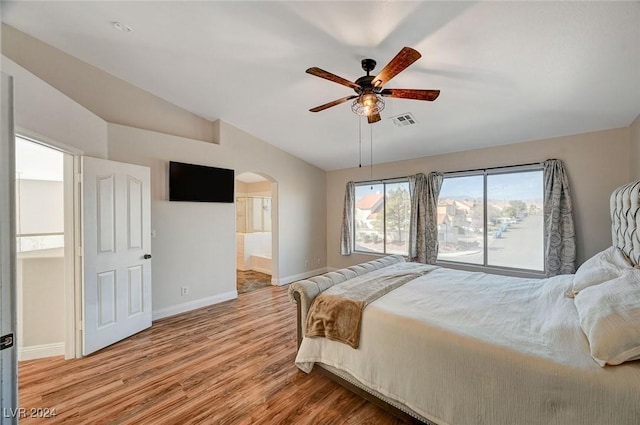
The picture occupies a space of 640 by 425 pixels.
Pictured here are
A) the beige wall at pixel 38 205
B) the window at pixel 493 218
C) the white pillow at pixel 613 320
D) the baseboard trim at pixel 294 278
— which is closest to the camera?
the white pillow at pixel 613 320

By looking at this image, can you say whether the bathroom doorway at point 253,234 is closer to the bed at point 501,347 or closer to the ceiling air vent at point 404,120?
the ceiling air vent at point 404,120

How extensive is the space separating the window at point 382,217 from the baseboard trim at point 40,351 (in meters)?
4.89

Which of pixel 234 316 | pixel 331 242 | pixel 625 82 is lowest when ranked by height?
pixel 234 316

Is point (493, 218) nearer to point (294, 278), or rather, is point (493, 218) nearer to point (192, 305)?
point (294, 278)

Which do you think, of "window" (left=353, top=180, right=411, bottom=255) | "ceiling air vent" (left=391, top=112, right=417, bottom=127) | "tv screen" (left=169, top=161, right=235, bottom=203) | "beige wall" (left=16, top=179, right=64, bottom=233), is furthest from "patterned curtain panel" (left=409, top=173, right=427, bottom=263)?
"beige wall" (left=16, top=179, right=64, bottom=233)

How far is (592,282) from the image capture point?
1.96m

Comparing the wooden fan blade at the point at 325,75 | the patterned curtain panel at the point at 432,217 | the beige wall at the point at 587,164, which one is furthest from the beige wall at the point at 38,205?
the beige wall at the point at 587,164

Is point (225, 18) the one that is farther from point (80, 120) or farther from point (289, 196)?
point (289, 196)

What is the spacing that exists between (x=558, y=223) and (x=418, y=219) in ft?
6.34

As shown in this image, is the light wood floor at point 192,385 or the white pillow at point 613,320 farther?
the light wood floor at point 192,385

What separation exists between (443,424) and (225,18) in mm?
3423

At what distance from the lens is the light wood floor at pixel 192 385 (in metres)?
1.85

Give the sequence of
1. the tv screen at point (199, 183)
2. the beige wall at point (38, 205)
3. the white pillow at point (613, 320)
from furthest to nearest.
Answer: the tv screen at point (199, 183) < the beige wall at point (38, 205) < the white pillow at point (613, 320)

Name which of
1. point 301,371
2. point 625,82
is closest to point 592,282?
point 625,82
